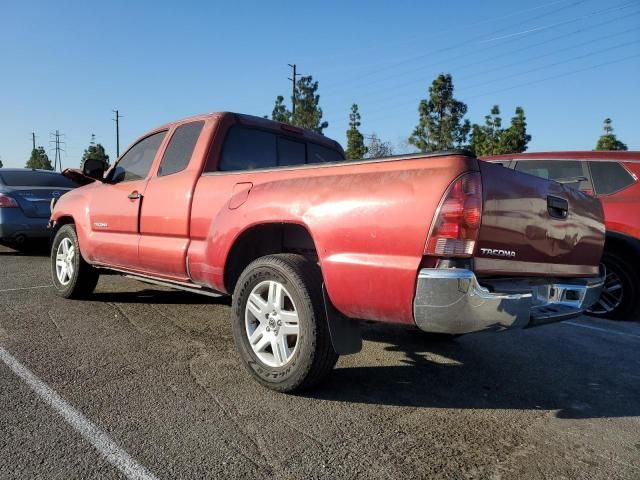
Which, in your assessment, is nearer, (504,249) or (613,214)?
(504,249)

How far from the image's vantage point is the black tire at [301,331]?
2.91 metres

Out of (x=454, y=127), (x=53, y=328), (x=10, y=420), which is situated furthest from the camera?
(x=454, y=127)

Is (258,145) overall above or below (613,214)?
above

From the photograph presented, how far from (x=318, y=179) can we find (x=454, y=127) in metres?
30.4

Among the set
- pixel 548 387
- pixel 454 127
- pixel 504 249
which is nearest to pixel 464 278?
pixel 504 249

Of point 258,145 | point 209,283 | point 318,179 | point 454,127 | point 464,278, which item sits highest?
point 454,127

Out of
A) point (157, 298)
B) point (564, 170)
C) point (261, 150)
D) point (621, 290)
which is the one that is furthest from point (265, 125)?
point (621, 290)

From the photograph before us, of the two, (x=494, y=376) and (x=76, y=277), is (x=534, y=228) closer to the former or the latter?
(x=494, y=376)

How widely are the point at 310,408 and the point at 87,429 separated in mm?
1193

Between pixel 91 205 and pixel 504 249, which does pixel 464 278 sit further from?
pixel 91 205

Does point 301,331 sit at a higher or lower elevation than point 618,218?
lower

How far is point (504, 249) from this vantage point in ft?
8.93

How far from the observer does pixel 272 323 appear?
3188mm

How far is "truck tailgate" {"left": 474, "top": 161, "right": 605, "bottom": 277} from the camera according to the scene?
2604mm
